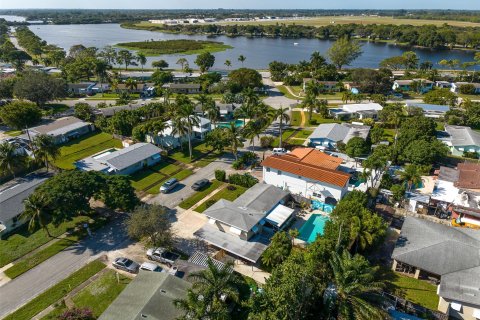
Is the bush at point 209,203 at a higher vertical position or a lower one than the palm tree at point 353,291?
lower

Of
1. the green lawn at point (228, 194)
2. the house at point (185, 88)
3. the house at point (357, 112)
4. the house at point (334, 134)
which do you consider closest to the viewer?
the green lawn at point (228, 194)

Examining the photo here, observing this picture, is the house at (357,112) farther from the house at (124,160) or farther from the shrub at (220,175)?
the house at (124,160)

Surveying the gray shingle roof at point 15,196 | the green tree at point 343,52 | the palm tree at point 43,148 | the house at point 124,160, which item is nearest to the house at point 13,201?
the gray shingle roof at point 15,196

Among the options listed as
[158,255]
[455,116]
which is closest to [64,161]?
[158,255]

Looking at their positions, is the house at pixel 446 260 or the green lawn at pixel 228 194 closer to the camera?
the house at pixel 446 260

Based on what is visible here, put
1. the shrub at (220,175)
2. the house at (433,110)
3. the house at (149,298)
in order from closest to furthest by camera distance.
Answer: the house at (149,298) → the shrub at (220,175) → the house at (433,110)

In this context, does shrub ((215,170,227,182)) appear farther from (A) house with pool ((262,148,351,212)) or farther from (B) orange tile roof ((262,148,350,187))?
(B) orange tile roof ((262,148,350,187))
